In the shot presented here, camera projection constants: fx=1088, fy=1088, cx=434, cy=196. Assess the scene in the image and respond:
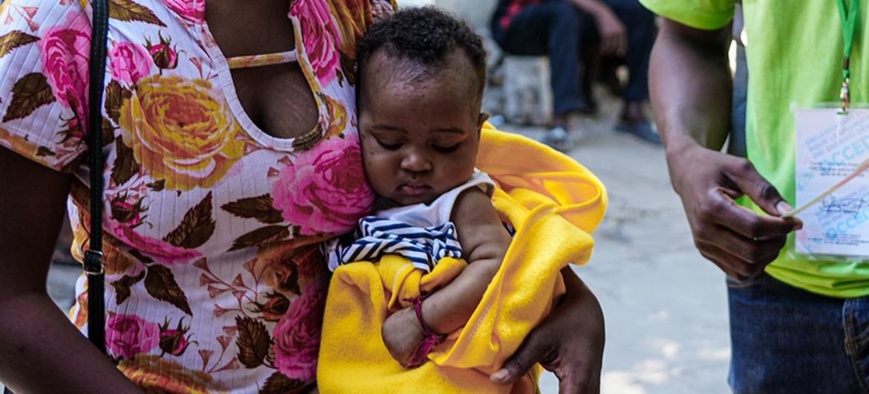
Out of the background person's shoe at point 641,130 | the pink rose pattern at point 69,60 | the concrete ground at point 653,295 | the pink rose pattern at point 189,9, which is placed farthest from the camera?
the background person's shoe at point 641,130

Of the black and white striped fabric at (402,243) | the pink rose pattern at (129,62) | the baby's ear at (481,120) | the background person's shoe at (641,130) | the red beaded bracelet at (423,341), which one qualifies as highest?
the pink rose pattern at (129,62)

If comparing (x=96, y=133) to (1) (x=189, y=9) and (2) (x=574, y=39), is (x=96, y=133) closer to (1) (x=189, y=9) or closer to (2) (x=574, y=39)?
(1) (x=189, y=9)


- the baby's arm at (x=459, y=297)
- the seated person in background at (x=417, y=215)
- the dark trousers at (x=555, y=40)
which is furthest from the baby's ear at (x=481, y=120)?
the dark trousers at (x=555, y=40)

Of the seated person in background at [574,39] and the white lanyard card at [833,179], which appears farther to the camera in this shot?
the seated person in background at [574,39]

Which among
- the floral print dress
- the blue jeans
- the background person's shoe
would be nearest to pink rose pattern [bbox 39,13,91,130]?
the floral print dress

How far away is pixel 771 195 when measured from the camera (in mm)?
1900

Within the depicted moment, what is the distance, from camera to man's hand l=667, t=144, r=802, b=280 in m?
1.89

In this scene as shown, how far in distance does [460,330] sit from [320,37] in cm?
51

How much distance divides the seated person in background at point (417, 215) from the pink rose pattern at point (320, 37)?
0.21ft

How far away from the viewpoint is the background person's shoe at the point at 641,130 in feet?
25.9

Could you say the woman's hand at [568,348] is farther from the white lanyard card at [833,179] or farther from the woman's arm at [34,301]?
the woman's arm at [34,301]

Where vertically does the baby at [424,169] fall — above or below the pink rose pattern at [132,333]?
above

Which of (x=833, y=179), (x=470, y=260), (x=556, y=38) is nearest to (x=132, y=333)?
(x=470, y=260)

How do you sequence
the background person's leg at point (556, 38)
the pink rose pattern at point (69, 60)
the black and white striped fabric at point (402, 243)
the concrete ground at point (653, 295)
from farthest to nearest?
the background person's leg at point (556, 38) < the concrete ground at point (653, 295) < the black and white striped fabric at point (402, 243) < the pink rose pattern at point (69, 60)
